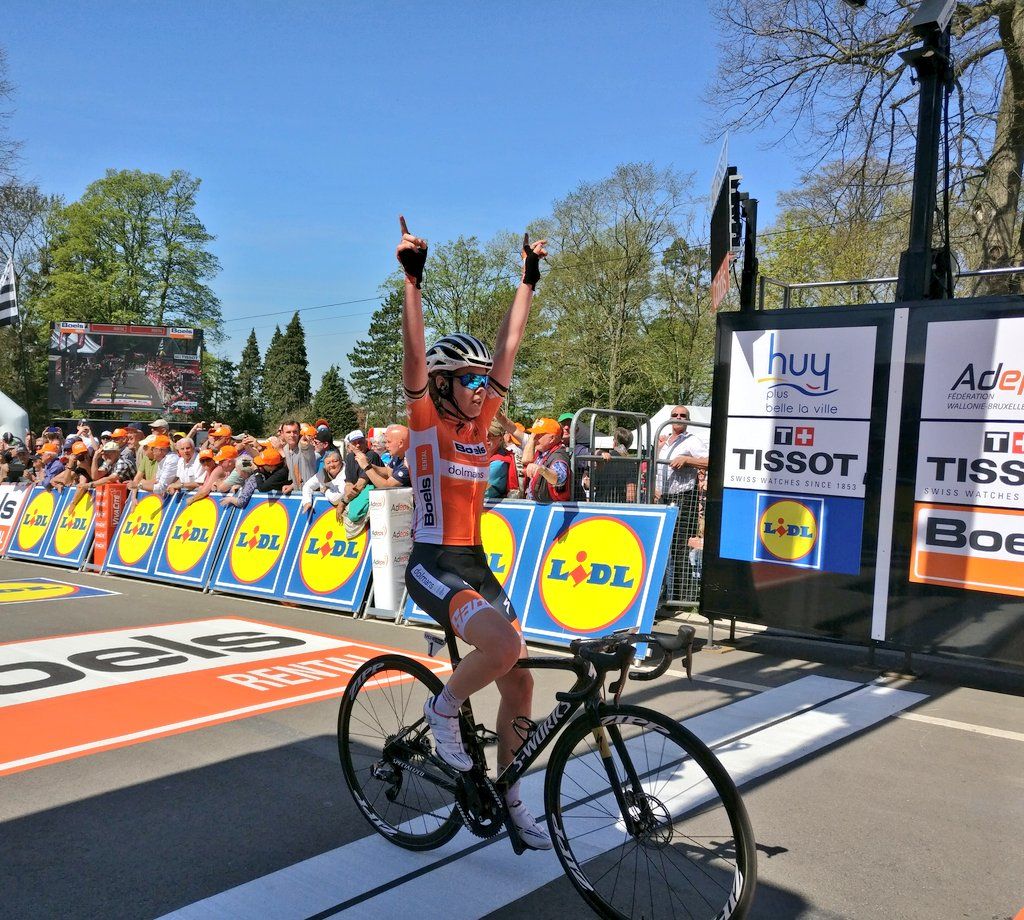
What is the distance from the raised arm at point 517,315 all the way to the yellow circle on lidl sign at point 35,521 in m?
13.0

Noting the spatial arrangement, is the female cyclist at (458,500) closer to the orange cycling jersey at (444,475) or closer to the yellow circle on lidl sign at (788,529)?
the orange cycling jersey at (444,475)

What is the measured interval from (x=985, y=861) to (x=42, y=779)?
4561mm

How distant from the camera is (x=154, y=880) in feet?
11.7

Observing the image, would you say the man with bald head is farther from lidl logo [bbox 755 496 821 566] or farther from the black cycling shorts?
the black cycling shorts

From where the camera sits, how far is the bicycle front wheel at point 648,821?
2811 mm

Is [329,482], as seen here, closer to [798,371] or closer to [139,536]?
[139,536]

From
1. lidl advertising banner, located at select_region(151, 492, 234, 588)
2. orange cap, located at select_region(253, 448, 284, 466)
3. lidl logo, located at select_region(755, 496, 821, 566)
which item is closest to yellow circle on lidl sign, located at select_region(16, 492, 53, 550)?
lidl advertising banner, located at select_region(151, 492, 234, 588)

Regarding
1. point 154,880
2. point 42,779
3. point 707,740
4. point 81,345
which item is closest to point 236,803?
point 154,880

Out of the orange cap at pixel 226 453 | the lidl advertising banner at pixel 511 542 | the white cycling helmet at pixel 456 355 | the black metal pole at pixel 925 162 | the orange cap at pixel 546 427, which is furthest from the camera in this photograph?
the orange cap at pixel 226 453

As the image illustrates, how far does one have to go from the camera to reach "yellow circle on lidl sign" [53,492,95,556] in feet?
45.0

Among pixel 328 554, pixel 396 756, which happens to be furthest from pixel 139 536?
pixel 396 756

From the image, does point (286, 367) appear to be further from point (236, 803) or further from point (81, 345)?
point (236, 803)

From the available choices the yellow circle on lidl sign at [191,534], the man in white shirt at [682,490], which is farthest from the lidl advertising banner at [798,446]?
the yellow circle on lidl sign at [191,534]

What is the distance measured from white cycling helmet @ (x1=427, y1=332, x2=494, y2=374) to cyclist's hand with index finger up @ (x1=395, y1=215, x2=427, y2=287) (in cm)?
38
